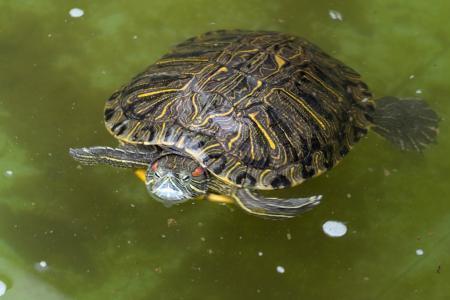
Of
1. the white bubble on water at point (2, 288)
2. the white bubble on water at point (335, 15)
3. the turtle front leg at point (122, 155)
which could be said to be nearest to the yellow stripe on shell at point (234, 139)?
the turtle front leg at point (122, 155)

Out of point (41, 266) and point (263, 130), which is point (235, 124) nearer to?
point (263, 130)

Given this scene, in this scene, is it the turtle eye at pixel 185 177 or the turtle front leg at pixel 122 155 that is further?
the turtle front leg at pixel 122 155

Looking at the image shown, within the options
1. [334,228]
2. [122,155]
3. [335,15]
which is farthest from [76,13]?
[334,228]

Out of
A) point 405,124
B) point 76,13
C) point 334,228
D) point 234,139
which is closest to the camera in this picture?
point 234,139

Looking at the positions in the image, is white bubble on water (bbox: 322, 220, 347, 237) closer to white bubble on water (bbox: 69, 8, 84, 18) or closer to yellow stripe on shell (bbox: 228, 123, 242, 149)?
yellow stripe on shell (bbox: 228, 123, 242, 149)

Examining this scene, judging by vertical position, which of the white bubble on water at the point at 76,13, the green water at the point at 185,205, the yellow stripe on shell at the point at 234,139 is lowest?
the green water at the point at 185,205

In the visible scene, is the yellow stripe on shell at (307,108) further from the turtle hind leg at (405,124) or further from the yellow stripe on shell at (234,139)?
the turtle hind leg at (405,124)
